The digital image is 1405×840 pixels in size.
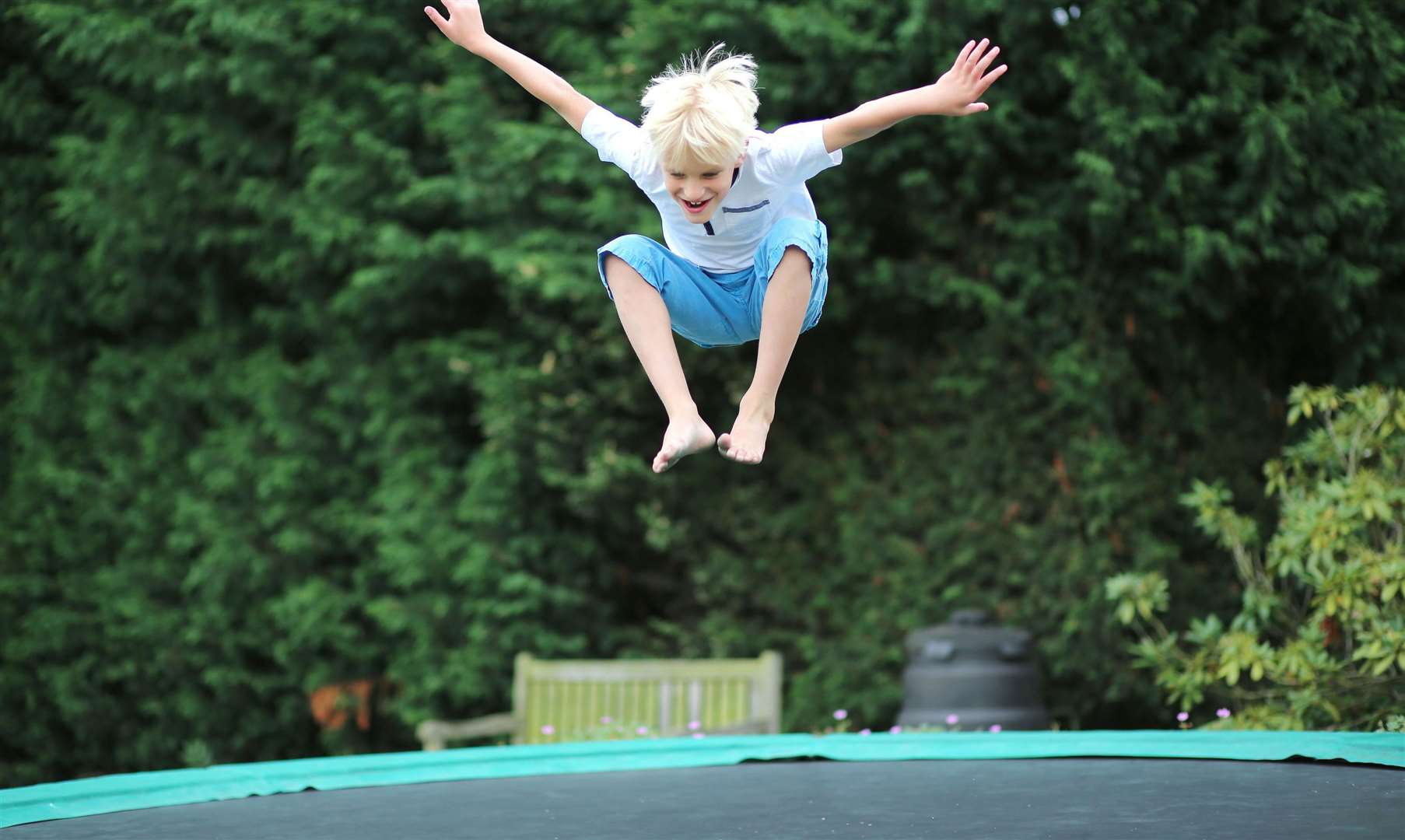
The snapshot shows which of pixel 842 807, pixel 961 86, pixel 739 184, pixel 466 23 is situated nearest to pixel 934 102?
pixel 961 86

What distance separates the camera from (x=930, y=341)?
15.6 feet

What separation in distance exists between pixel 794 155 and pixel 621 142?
270 mm

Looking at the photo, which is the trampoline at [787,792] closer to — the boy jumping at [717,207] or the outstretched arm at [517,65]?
the boy jumping at [717,207]

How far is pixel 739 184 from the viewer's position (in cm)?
236

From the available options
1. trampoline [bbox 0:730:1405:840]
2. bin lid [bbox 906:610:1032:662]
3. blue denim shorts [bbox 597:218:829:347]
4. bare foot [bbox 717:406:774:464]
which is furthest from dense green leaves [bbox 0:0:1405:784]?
bare foot [bbox 717:406:774:464]

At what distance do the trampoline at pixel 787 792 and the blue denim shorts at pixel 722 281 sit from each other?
795 millimetres

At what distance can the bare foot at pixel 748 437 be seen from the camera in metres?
2.36

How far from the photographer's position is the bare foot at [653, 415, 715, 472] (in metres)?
2.30

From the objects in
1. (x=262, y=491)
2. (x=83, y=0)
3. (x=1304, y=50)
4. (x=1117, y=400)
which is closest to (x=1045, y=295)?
(x=1117, y=400)

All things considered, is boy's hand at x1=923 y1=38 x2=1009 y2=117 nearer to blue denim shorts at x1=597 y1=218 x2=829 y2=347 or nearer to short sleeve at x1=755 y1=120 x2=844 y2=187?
short sleeve at x1=755 y1=120 x2=844 y2=187

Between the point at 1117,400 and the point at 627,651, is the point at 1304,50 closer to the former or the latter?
the point at 1117,400

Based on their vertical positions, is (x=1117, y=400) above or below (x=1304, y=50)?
below

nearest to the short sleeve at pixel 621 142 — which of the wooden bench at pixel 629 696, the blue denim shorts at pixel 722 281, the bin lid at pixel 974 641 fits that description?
the blue denim shorts at pixel 722 281

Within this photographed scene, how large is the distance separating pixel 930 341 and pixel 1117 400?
714 mm
